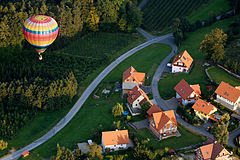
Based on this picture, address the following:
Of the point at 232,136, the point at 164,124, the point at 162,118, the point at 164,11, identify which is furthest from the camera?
the point at 164,11

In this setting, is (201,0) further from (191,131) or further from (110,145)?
(110,145)

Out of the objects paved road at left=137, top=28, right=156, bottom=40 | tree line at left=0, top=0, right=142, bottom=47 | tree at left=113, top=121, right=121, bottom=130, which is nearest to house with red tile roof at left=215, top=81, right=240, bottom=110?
tree at left=113, top=121, right=121, bottom=130

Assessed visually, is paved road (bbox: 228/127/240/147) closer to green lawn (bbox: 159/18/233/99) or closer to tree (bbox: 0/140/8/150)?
green lawn (bbox: 159/18/233/99)

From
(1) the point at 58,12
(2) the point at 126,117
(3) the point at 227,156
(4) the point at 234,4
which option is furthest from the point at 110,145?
(4) the point at 234,4

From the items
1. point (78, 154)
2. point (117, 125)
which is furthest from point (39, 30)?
point (78, 154)

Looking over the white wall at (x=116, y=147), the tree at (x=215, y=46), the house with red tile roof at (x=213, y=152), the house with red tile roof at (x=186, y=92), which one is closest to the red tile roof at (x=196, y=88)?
the house with red tile roof at (x=186, y=92)

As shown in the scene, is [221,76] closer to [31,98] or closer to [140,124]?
[140,124]
